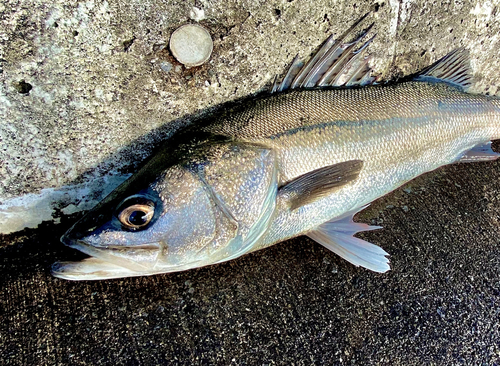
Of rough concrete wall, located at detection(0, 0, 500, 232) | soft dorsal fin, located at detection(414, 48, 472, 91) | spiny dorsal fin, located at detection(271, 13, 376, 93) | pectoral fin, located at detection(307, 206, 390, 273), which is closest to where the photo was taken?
rough concrete wall, located at detection(0, 0, 500, 232)

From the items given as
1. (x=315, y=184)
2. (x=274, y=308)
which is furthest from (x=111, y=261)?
(x=315, y=184)

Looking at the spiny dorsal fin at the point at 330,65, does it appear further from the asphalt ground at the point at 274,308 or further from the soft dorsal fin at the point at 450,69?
the asphalt ground at the point at 274,308

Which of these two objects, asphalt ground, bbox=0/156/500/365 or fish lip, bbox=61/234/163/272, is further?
asphalt ground, bbox=0/156/500/365

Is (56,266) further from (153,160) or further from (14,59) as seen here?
(14,59)

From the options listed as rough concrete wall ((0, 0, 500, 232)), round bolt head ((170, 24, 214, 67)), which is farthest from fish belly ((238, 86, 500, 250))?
round bolt head ((170, 24, 214, 67))

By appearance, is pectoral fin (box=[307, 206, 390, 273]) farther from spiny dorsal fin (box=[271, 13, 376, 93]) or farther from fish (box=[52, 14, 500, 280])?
spiny dorsal fin (box=[271, 13, 376, 93])

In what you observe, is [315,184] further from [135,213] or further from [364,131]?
[135,213]
